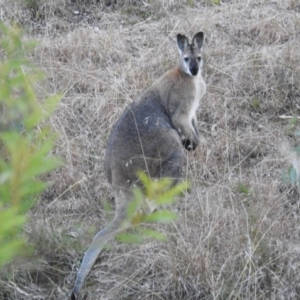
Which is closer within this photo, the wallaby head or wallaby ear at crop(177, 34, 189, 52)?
the wallaby head

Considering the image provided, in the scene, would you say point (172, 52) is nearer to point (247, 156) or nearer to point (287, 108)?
point (287, 108)

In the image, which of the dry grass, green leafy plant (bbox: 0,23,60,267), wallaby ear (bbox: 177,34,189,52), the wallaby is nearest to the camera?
green leafy plant (bbox: 0,23,60,267)

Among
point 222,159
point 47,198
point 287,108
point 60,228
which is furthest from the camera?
point 287,108

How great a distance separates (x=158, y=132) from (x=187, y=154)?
18.1 inches

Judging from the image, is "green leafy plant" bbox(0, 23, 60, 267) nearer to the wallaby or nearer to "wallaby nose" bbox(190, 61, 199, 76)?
the wallaby

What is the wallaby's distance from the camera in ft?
13.2

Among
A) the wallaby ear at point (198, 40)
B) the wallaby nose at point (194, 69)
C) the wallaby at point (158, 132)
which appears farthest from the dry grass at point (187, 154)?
the wallaby ear at point (198, 40)

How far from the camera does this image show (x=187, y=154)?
15.1ft

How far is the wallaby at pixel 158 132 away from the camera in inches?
158

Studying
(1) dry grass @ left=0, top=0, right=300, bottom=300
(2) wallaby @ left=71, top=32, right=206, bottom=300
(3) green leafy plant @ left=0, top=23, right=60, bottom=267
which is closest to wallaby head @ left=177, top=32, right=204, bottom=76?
(2) wallaby @ left=71, top=32, right=206, bottom=300

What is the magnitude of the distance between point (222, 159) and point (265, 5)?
2.79 meters

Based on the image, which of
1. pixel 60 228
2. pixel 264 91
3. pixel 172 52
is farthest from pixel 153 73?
pixel 60 228

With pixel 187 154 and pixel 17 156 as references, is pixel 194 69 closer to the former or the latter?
pixel 187 154

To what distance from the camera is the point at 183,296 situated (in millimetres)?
3316
